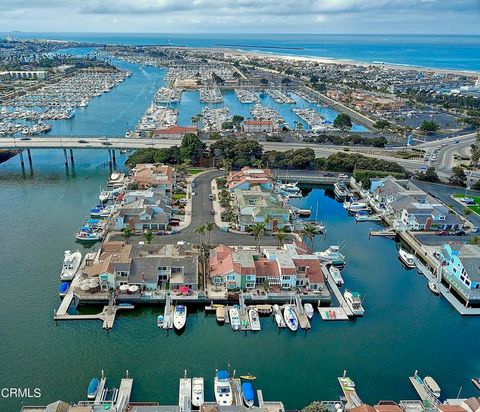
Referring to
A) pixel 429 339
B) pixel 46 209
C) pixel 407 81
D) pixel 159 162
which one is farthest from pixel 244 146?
pixel 407 81

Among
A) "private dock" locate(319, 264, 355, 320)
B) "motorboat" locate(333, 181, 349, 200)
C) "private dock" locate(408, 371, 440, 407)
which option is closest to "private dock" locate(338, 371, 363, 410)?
"private dock" locate(408, 371, 440, 407)

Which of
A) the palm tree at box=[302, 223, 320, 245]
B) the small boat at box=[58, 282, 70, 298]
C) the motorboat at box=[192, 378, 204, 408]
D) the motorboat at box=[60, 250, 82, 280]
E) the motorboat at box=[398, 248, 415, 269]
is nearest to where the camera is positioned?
the motorboat at box=[192, 378, 204, 408]

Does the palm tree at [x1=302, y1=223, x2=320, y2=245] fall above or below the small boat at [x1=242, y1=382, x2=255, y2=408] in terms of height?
above

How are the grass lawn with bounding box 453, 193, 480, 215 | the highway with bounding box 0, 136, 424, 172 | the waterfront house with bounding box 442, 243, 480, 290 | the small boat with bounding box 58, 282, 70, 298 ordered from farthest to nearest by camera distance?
the highway with bounding box 0, 136, 424, 172 < the grass lawn with bounding box 453, 193, 480, 215 < the waterfront house with bounding box 442, 243, 480, 290 < the small boat with bounding box 58, 282, 70, 298

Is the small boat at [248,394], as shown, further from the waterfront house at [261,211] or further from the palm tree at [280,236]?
the waterfront house at [261,211]

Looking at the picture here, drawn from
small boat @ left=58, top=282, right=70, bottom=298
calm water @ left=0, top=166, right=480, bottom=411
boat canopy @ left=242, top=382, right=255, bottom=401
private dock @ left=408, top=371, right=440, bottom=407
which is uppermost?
small boat @ left=58, top=282, right=70, bottom=298

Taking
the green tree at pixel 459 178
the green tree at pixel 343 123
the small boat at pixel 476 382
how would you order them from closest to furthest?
the small boat at pixel 476 382 → the green tree at pixel 459 178 → the green tree at pixel 343 123

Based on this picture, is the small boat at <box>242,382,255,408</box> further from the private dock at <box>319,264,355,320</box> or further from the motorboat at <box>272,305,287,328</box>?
the private dock at <box>319,264,355,320</box>

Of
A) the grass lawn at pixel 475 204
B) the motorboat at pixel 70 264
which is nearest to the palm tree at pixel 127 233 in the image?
the motorboat at pixel 70 264
